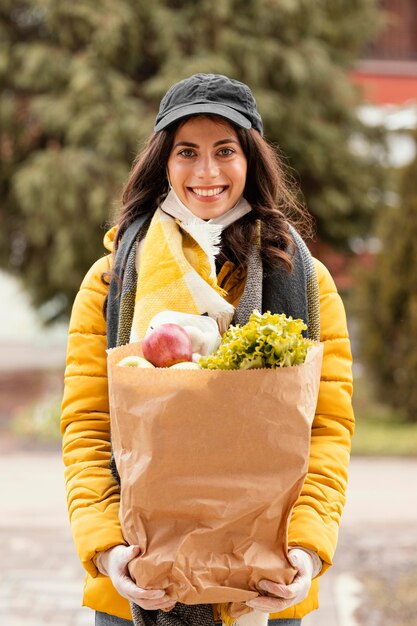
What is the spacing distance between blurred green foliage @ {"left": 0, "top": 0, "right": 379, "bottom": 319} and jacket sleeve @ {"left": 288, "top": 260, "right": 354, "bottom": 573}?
755 cm

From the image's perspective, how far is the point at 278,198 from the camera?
7.37 feet

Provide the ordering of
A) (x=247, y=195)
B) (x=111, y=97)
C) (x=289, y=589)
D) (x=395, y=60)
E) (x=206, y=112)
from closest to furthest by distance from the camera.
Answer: (x=289, y=589) < (x=206, y=112) < (x=247, y=195) < (x=111, y=97) < (x=395, y=60)

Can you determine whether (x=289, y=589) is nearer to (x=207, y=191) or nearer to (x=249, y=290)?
(x=249, y=290)

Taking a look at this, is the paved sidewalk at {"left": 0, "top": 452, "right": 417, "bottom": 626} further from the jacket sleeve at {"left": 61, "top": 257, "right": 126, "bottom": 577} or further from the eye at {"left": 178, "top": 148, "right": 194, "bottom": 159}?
the eye at {"left": 178, "top": 148, "right": 194, "bottom": 159}

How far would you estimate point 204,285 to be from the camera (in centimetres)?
198

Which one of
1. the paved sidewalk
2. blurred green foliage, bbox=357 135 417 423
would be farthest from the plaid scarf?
blurred green foliage, bbox=357 135 417 423

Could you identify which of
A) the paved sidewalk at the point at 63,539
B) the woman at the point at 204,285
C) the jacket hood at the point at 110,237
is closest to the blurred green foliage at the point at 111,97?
the paved sidewalk at the point at 63,539

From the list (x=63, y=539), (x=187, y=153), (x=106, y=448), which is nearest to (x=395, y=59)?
(x=63, y=539)

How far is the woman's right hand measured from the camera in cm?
175

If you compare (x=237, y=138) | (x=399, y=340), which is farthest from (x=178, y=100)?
(x=399, y=340)

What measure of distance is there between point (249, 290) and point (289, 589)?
624 millimetres

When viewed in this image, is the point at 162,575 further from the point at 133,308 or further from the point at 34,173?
the point at 34,173

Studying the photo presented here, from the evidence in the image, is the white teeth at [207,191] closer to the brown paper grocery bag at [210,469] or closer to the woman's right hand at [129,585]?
the brown paper grocery bag at [210,469]

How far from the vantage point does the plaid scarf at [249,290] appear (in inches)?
78.2
